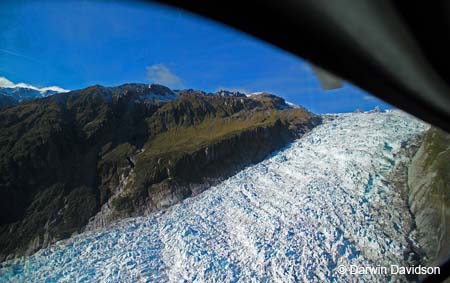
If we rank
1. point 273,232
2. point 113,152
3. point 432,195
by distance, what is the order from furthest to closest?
point 113,152
point 273,232
point 432,195

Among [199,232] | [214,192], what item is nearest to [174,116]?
[214,192]

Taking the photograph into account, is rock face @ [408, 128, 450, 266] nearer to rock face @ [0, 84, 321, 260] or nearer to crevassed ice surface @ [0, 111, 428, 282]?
crevassed ice surface @ [0, 111, 428, 282]

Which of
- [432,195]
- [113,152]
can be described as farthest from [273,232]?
[113,152]

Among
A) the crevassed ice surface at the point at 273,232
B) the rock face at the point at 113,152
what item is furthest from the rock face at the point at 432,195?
the rock face at the point at 113,152

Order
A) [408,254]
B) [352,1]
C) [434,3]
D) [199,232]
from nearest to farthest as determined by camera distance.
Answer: [352,1], [434,3], [408,254], [199,232]

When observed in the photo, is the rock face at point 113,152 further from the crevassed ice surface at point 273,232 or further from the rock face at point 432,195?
the rock face at point 432,195

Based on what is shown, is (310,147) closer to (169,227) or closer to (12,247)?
(169,227)

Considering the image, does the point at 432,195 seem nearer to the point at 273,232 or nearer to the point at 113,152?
the point at 273,232
